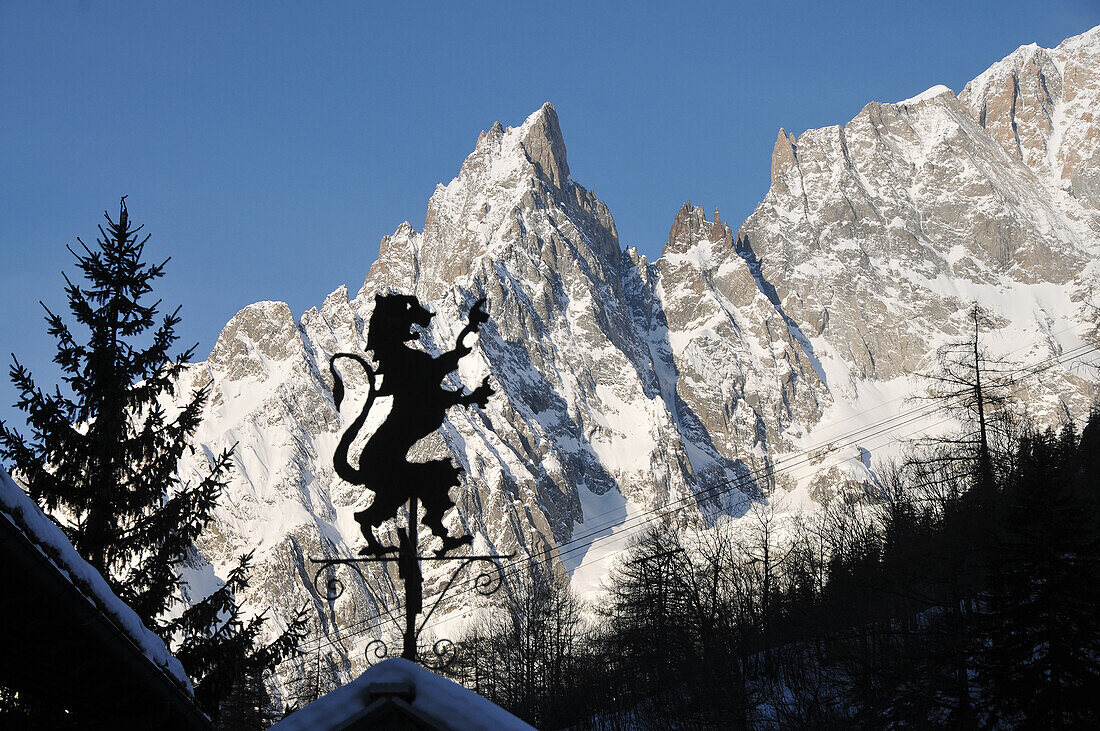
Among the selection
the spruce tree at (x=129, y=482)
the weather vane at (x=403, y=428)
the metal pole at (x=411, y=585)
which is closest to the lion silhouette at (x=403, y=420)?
the weather vane at (x=403, y=428)

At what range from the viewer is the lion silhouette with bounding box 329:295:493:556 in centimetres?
481

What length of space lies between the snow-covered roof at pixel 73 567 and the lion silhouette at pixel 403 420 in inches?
41.0

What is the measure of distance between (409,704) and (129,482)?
29.2 feet

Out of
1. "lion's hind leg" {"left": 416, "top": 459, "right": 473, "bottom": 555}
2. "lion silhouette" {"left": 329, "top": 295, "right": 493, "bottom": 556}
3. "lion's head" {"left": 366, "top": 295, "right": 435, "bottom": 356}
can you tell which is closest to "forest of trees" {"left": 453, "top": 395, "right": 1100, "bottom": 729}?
"lion's hind leg" {"left": 416, "top": 459, "right": 473, "bottom": 555}

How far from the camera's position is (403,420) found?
4891 mm

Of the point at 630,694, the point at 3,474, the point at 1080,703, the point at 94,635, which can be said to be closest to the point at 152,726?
the point at 94,635

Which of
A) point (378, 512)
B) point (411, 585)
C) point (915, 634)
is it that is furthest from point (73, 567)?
point (915, 634)

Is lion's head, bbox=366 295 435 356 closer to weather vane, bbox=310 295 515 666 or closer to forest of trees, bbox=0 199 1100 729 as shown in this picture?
weather vane, bbox=310 295 515 666

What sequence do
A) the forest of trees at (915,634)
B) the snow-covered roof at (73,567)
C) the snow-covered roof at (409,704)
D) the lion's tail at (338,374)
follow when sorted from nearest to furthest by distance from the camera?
the snow-covered roof at (409,704) < the snow-covered roof at (73,567) < the lion's tail at (338,374) < the forest of trees at (915,634)

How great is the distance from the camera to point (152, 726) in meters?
4.68

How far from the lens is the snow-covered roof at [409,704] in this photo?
3.50m

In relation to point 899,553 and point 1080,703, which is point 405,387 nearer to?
point 1080,703

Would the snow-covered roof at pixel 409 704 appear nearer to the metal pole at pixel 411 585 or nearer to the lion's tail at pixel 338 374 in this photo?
the metal pole at pixel 411 585

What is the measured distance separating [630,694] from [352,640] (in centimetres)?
13219
